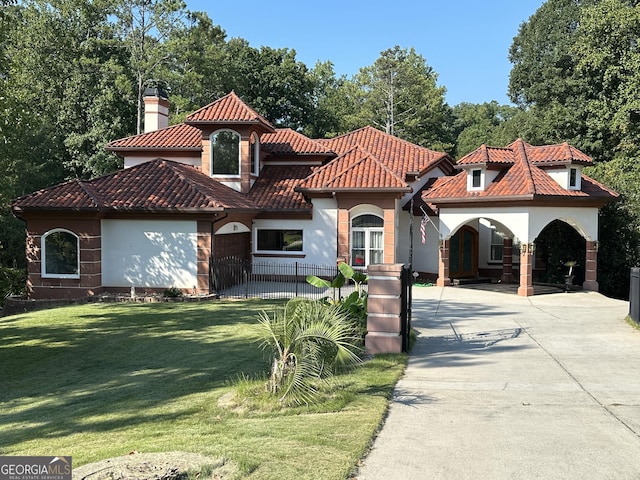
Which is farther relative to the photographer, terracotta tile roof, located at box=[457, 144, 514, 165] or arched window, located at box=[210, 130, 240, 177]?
arched window, located at box=[210, 130, 240, 177]

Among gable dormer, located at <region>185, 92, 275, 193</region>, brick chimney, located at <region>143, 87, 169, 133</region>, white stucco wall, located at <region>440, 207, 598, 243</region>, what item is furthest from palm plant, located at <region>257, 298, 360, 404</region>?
brick chimney, located at <region>143, 87, 169, 133</region>

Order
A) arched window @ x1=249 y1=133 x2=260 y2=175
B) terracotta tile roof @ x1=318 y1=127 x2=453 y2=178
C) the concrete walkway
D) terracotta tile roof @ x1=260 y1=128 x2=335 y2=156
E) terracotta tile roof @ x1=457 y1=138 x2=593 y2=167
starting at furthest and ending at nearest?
terracotta tile roof @ x1=260 y1=128 x2=335 y2=156 → terracotta tile roof @ x1=318 y1=127 x2=453 y2=178 → arched window @ x1=249 y1=133 x2=260 y2=175 → terracotta tile roof @ x1=457 y1=138 x2=593 y2=167 → the concrete walkway

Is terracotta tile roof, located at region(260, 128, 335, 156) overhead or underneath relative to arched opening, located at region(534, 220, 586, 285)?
overhead

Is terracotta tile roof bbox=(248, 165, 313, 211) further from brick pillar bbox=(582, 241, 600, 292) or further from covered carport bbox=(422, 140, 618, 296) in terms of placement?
brick pillar bbox=(582, 241, 600, 292)

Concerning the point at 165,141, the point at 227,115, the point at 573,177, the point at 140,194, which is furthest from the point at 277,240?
the point at 573,177

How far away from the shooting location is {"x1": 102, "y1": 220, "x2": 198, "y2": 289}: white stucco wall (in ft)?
63.8

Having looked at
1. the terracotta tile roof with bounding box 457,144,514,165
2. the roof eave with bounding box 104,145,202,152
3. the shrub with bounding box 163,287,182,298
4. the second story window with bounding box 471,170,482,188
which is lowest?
the shrub with bounding box 163,287,182,298

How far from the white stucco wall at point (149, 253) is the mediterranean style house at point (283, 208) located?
0.12ft

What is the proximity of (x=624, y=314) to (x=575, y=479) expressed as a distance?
12982 millimetres

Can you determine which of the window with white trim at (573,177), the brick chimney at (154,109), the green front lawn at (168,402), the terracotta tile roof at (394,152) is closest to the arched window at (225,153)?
the terracotta tile roof at (394,152)

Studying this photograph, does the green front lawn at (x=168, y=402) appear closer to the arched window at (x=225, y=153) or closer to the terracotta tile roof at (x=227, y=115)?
the arched window at (x=225, y=153)

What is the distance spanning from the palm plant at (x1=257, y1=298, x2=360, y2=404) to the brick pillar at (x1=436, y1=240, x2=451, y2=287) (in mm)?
15369

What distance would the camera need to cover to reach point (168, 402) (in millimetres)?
7969

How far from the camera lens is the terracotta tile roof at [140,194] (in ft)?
62.2
